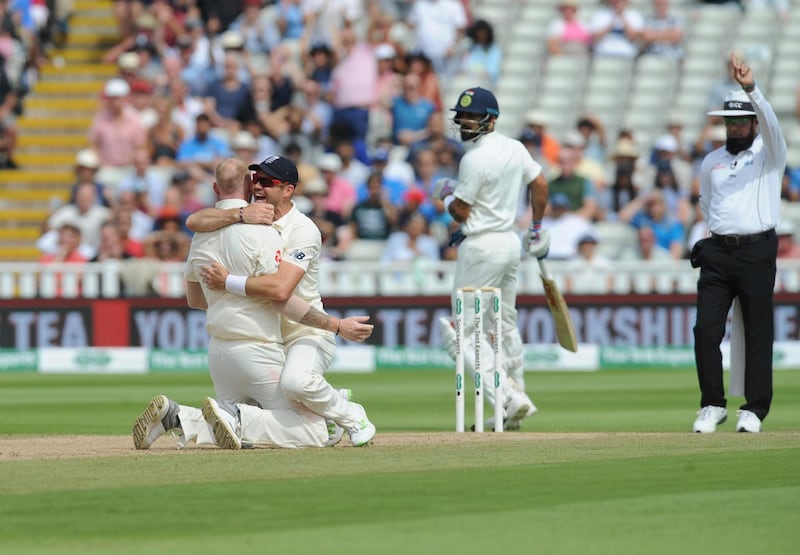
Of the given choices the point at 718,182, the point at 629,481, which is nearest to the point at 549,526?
the point at 629,481

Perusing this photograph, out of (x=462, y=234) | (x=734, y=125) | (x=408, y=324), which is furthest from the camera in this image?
(x=408, y=324)

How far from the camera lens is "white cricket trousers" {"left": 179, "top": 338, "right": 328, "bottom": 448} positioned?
29.0ft

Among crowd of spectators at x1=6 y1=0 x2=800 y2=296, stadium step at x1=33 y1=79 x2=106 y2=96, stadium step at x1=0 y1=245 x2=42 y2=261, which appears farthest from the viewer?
stadium step at x1=33 y1=79 x2=106 y2=96

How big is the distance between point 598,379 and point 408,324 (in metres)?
2.90

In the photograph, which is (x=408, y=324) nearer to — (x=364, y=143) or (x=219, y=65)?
(x=364, y=143)

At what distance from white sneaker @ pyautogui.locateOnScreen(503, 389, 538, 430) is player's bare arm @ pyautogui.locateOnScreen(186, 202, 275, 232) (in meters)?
2.36

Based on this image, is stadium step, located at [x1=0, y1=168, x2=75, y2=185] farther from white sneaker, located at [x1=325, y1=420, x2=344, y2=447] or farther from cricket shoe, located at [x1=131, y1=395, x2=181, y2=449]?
cricket shoe, located at [x1=131, y1=395, x2=181, y2=449]

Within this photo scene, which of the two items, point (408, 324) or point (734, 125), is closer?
point (734, 125)

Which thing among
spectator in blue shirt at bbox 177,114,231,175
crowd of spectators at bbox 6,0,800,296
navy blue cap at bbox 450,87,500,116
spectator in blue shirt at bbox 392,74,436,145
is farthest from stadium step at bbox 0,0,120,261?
navy blue cap at bbox 450,87,500,116

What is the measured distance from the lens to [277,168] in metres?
8.93

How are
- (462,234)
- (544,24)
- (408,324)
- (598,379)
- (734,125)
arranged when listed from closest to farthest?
(734,125) → (462,234) → (598,379) → (408,324) → (544,24)

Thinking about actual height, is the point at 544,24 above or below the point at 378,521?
above

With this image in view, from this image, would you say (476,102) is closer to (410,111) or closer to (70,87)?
(410,111)

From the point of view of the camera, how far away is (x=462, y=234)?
10734mm
